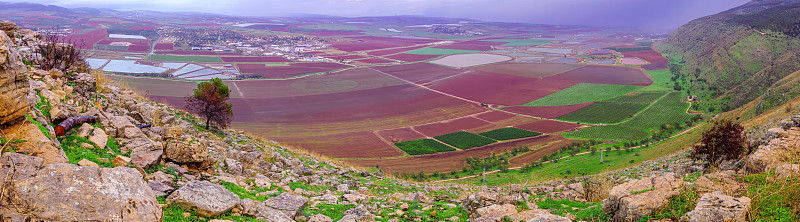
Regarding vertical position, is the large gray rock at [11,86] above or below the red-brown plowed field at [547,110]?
above

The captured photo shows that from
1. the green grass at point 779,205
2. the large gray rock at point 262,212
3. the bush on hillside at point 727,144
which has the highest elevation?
the green grass at point 779,205

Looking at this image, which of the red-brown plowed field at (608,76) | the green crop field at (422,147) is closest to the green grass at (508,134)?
the green crop field at (422,147)

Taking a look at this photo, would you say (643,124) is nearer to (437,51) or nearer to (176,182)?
(176,182)

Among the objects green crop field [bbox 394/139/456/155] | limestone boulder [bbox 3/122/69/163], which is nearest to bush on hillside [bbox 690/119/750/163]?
limestone boulder [bbox 3/122/69/163]

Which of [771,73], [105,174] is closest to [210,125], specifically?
Answer: [105,174]

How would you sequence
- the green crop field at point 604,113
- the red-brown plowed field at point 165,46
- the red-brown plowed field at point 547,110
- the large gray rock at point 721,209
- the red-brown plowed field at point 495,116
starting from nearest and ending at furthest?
the large gray rock at point 721,209 < the green crop field at point 604,113 < the red-brown plowed field at point 495,116 < the red-brown plowed field at point 547,110 < the red-brown plowed field at point 165,46

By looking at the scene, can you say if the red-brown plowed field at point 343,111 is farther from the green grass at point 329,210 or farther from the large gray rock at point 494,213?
the large gray rock at point 494,213
